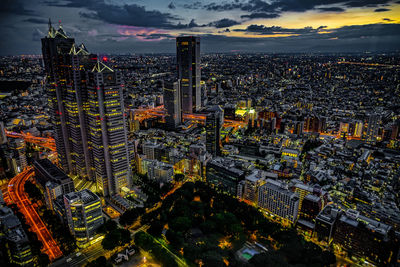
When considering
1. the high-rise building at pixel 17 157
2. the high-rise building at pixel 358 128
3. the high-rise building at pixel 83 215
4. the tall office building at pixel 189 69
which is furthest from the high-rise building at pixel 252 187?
the tall office building at pixel 189 69

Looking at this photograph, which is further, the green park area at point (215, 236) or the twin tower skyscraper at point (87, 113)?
the twin tower skyscraper at point (87, 113)

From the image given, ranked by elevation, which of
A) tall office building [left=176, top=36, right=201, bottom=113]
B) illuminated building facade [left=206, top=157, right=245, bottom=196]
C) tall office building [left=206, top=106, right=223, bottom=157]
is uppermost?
tall office building [left=176, top=36, right=201, bottom=113]

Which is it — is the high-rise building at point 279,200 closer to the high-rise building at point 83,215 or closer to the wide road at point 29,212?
the high-rise building at point 83,215

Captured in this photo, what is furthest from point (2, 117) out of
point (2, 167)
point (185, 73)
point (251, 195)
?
point (251, 195)

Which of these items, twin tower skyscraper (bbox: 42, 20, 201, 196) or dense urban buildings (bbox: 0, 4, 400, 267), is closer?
dense urban buildings (bbox: 0, 4, 400, 267)

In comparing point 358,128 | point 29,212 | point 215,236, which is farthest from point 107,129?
point 358,128

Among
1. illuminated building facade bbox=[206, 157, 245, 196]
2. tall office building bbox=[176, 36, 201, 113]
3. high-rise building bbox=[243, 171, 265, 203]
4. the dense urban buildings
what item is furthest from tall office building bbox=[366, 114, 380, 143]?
tall office building bbox=[176, 36, 201, 113]

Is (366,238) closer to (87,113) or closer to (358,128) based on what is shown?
(87,113)

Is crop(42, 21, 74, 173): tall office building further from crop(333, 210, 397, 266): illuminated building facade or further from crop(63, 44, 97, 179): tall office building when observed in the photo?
crop(333, 210, 397, 266): illuminated building facade
